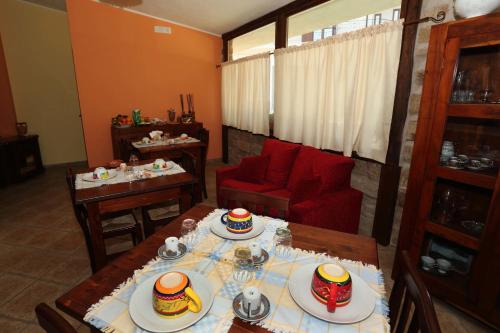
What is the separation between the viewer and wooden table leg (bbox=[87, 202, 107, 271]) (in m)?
1.81

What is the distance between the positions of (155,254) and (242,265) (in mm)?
386

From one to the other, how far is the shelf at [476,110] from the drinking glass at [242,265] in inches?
58.2

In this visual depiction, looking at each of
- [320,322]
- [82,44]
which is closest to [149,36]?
[82,44]

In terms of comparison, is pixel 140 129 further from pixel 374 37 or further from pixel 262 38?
pixel 374 37

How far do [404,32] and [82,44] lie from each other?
4.03m

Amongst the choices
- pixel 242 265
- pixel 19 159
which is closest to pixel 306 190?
pixel 242 265

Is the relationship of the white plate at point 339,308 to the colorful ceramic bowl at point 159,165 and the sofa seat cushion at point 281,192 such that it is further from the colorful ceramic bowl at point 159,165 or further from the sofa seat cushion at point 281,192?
the sofa seat cushion at point 281,192

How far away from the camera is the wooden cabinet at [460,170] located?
1.50m

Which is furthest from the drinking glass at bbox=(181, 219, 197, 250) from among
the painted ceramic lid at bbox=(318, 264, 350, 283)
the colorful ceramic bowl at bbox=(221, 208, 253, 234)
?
the painted ceramic lid at bbox=(318, 264, 350, 283)

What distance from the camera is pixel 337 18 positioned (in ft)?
9.35

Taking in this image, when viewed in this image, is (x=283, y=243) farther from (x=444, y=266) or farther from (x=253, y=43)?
(x=253, y=43)

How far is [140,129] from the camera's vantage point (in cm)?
402

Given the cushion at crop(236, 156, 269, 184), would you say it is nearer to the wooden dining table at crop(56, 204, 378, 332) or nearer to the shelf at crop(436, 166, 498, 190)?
the wooden dining table at crop(56, 204, 378, 332)

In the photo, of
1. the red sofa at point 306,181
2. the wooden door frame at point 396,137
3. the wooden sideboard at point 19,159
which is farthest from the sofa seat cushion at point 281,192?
the wooden sideboard at point 19,159
